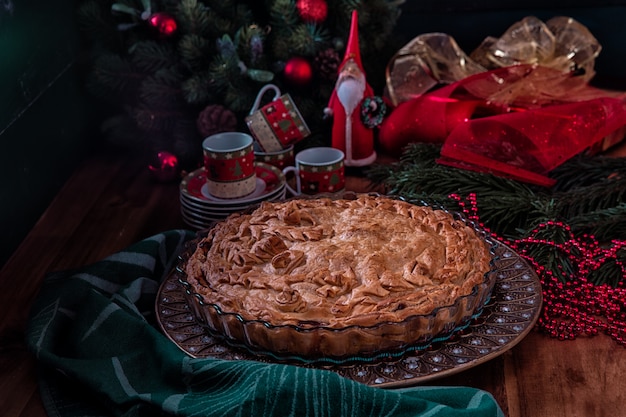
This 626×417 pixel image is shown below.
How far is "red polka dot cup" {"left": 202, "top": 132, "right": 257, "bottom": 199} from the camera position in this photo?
1767mm

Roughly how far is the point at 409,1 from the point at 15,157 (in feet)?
4.74

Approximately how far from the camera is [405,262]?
134 centimetres

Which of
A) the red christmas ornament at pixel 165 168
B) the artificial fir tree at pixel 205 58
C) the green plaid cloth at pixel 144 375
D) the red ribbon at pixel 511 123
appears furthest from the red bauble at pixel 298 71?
the green plaid cloth at pixel 144 375

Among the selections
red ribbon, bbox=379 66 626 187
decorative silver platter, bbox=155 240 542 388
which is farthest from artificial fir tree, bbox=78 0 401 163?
decorative silver platter, bbox=155 240 542 388

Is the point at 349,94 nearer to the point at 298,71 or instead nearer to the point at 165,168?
the point at 298,71

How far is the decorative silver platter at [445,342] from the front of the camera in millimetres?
1161

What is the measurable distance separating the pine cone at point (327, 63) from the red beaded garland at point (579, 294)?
0.80 m

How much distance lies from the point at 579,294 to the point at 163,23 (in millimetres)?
1266

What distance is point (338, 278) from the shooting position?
49.7 inches

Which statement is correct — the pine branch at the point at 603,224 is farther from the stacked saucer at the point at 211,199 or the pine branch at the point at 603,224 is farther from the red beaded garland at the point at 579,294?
the stacked saucer at the point at 211,199

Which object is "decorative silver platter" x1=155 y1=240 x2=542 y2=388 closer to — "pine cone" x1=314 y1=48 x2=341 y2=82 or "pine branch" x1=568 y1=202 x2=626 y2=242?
"pine branch" x1=568 y1=202 x2=626 y2=242

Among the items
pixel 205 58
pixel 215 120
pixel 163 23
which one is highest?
pixel 163 23

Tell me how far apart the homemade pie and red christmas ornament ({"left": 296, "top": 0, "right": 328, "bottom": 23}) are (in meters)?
0.78

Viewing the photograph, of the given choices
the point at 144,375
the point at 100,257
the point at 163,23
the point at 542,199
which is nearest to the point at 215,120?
the point at 163,23
